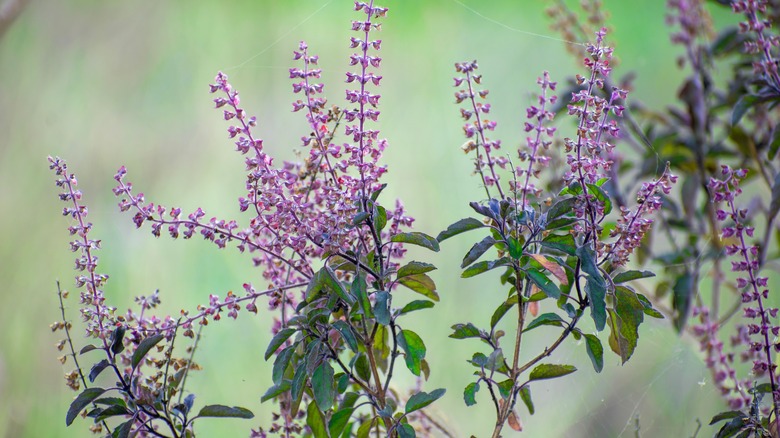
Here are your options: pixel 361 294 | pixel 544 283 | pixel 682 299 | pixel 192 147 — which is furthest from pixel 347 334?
pixel 192 147

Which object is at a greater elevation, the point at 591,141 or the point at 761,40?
the point at 761,40

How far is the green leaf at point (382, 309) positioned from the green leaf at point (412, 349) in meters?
0.05

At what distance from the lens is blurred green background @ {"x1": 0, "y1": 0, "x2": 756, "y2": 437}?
1022 millimetres

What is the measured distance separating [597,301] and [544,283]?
37mm

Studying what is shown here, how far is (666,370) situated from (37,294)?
2.76 ft

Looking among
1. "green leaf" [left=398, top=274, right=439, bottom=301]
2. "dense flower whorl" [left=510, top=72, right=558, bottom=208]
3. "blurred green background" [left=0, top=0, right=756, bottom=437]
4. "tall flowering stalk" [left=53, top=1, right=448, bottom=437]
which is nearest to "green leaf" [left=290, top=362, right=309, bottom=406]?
"tall flowering stalk" [left=53, top=1, right=448, bottom=437]

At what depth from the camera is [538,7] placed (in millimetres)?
1316

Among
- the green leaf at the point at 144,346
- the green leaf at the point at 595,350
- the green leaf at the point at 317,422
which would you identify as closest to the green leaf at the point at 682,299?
the green leaf at the point at 595,350

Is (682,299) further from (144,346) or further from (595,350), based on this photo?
(144,346)

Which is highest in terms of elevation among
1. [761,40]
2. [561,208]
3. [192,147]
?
[192,147]

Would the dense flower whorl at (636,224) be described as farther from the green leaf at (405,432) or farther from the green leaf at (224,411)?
the green leaf at (224,411)

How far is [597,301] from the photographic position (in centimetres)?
49

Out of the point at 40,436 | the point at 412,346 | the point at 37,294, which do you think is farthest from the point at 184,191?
the point at 412,346

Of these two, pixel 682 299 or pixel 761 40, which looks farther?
pixel 682 299
